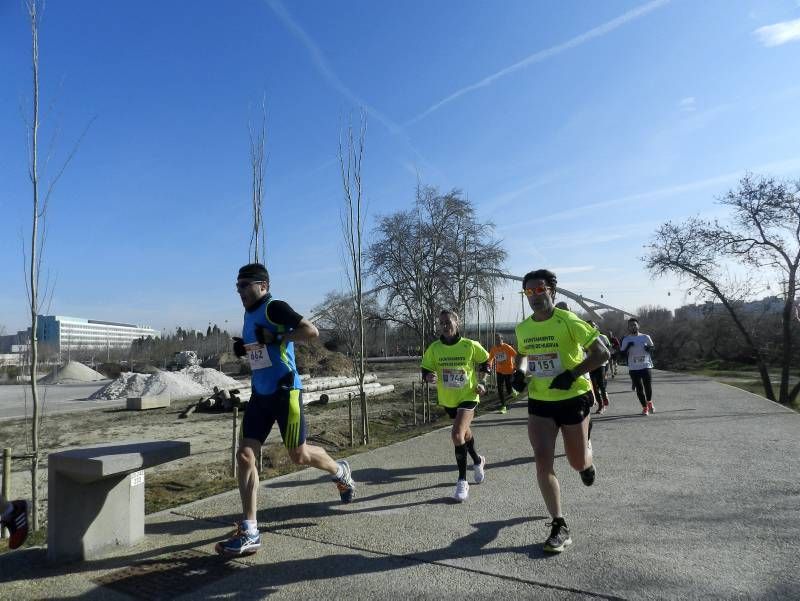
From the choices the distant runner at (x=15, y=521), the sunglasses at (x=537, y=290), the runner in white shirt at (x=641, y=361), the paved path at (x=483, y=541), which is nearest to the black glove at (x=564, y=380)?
the sunglasses at (x=537, y=290)

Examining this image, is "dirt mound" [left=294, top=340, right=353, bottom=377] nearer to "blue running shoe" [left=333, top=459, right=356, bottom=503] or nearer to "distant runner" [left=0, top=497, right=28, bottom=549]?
"blue running shoe" [left=333, top=459, right=356, bottom=503]

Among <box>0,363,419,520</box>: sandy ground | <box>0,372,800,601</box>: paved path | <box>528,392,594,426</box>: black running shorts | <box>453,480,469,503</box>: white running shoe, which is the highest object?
<box>528,392,594,426</box>: black running shorts

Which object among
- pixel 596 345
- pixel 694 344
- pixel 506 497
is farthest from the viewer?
pixel 694 344

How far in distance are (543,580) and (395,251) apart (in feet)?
82.0

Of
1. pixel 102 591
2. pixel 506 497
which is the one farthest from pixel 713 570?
pixel 102 591

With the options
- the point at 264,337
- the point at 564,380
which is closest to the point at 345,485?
the point at 264,337

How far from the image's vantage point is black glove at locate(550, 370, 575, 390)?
158 inches

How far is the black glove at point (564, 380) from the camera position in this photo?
4.02 metres

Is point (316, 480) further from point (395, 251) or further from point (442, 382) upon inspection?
point (395, 251)

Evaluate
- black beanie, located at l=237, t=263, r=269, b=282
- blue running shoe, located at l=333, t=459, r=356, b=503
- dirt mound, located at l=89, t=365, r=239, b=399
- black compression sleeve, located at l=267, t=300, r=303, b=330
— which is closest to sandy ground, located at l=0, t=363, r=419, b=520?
dirt mound, located at l=89, t=365, r=239, b=399

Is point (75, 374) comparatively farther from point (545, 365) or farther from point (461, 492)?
point (545, 365)

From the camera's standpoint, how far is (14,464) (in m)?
10.6

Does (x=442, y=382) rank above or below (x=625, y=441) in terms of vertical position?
above

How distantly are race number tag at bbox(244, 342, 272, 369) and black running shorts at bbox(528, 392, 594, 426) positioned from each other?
211 cm
